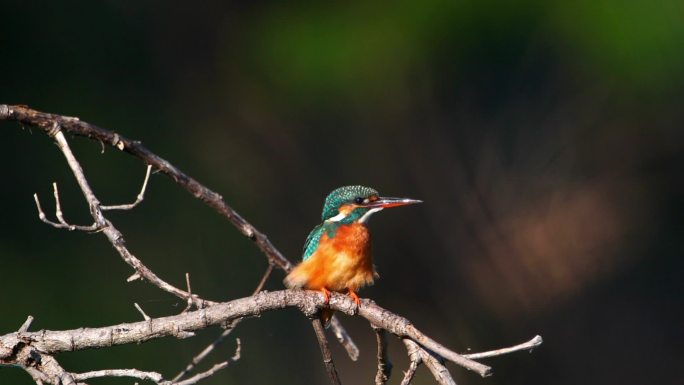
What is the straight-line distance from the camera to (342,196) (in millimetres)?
2867

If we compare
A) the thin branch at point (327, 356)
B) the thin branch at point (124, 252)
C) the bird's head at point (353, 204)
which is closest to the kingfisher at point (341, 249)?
the bird's head at point (353, 204)

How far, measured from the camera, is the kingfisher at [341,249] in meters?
2.58

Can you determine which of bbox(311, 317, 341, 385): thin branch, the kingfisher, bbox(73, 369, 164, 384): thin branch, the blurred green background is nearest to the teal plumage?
the kingfisher

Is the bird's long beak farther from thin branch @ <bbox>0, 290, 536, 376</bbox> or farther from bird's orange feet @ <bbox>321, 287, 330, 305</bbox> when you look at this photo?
thin branch @ <bbox>0, 290, 536, 376</bbox>

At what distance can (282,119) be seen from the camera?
571 centimetres

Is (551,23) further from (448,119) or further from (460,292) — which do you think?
(460,292)

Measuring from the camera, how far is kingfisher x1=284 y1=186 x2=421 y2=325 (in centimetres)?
258

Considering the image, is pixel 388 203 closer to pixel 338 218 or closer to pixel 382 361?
pixel 338 218

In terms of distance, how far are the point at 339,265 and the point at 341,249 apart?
62mm

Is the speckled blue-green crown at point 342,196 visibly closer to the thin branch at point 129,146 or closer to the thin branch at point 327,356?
the thin branch at point 129,146

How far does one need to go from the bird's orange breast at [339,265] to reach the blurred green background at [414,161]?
7.54 ft

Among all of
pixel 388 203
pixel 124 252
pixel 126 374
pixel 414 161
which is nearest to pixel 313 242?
pixel 388 203

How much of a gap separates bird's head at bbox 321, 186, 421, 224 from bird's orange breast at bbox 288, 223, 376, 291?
96 mm

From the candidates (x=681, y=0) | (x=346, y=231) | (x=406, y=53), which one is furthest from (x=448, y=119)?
(x=346, y=231)
